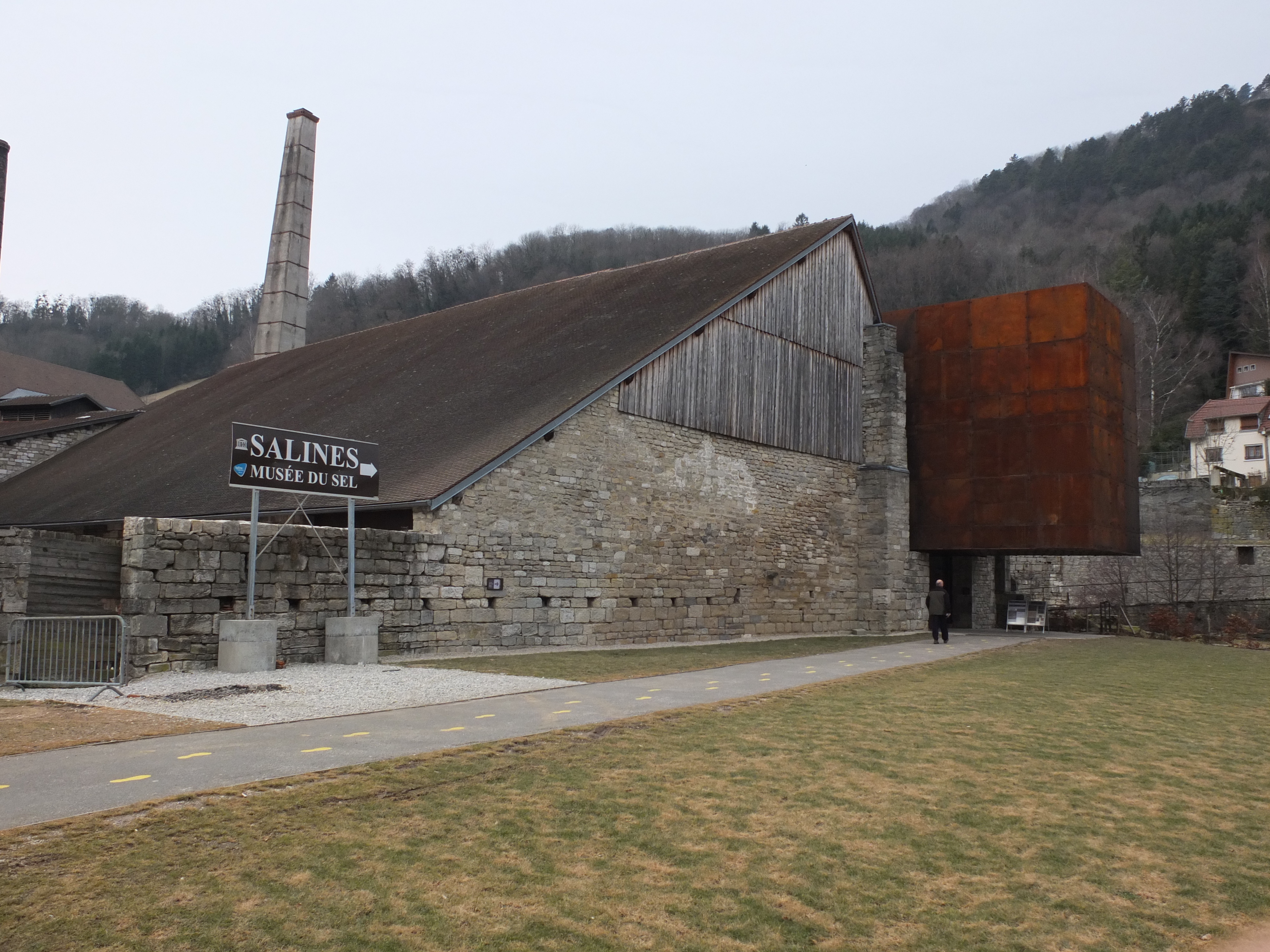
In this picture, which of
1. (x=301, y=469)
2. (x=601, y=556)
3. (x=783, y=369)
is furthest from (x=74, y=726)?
(x=783, y=369)

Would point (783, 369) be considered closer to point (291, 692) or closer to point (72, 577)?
point (291, 692)

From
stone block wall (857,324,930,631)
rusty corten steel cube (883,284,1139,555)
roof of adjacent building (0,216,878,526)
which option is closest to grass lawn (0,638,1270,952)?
roof of adjacent building (0,216,878,526)

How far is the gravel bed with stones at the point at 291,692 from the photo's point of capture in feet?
31.7

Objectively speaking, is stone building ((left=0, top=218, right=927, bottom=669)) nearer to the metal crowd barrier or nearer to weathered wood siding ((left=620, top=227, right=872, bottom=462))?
weathered wood siding ((left=620, top=227, right=872, bottom=462))

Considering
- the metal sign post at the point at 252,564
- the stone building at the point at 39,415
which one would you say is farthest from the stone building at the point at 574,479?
the stone building at the point at 39,415

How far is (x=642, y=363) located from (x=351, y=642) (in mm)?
7846

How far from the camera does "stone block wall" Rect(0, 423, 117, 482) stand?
97.1 ft

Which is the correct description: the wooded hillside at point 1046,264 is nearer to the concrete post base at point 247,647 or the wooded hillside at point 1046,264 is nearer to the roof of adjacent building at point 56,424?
the roof of adjacent building at point 56,424

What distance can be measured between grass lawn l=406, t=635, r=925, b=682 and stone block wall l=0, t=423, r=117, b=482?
21.5 meters

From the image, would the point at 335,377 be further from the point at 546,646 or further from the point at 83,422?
the point at 546,646

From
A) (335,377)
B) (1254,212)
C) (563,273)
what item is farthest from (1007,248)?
(335,377)

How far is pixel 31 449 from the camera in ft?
98.6

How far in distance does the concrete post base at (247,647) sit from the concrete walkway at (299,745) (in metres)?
3.84

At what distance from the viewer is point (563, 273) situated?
77000 mm
